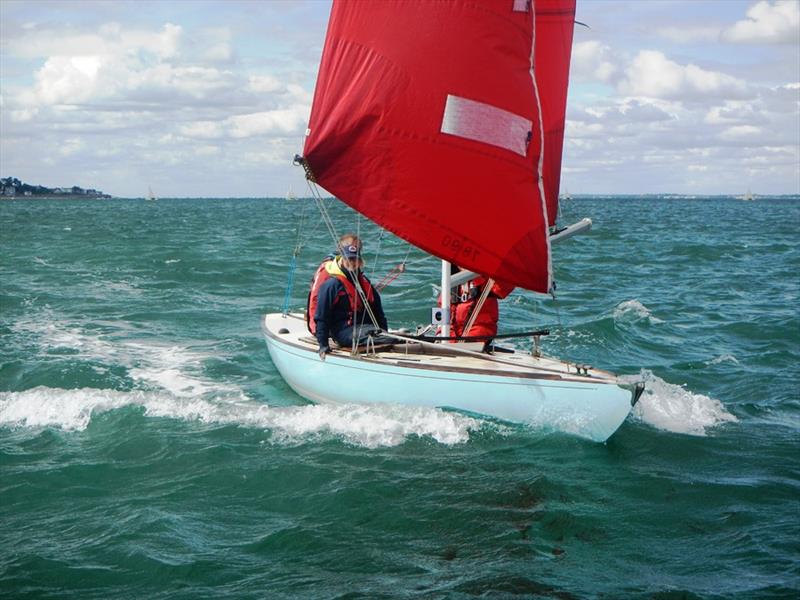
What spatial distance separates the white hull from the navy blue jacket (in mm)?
217

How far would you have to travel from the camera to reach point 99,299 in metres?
20.1

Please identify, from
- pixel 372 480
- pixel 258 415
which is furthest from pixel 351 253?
pixel 372 480

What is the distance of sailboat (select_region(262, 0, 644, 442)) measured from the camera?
9109 millimetres

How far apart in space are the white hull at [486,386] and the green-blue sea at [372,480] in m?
0.19

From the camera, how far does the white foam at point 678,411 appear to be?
10.5 metres

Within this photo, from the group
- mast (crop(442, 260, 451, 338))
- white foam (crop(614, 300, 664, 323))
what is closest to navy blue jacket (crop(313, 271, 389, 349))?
mast (crop(442, 260, 451, 338))

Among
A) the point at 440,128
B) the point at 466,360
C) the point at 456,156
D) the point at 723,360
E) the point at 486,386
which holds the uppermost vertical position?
the point at 440,128

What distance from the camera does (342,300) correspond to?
1048 cm

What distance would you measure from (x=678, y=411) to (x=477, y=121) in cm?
443

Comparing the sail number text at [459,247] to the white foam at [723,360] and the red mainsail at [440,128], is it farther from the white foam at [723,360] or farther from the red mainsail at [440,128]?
the white foam at [723,360]

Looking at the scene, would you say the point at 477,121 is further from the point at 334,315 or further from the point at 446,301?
the point at 334,315

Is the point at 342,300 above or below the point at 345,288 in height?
below

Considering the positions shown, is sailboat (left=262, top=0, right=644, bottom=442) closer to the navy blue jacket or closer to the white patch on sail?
the white patch on sail

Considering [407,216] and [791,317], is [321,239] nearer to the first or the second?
[791,317]
